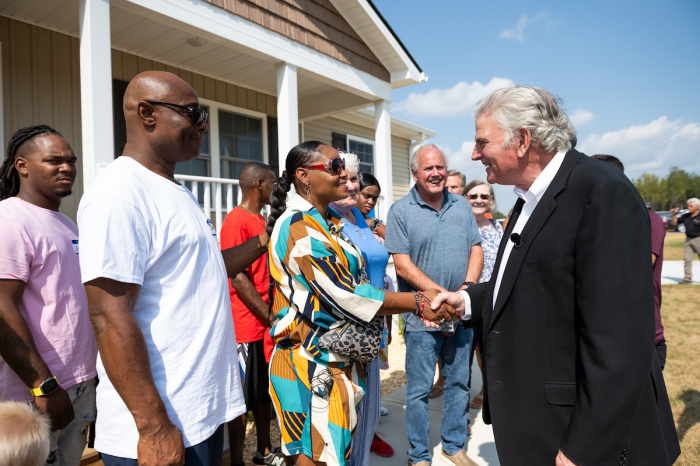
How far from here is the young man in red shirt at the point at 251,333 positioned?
342cm

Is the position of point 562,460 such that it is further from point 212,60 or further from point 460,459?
point 212,60

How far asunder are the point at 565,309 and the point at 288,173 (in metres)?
1.68

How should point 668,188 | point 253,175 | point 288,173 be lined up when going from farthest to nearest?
point 668,188, point 253,175, point 288,173

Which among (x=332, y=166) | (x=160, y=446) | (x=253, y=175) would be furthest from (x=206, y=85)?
(x=160, y=446)

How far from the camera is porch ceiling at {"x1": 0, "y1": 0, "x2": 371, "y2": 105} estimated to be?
214 inches

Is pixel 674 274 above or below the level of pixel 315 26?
below

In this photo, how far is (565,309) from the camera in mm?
1632

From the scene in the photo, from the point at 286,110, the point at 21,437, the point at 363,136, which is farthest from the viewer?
the point at 363,136

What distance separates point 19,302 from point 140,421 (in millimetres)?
1164

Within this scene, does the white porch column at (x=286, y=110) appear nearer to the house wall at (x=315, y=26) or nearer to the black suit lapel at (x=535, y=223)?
the house wall at (x=315, y=26)

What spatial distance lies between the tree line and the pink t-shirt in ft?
346

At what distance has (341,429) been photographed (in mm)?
2164

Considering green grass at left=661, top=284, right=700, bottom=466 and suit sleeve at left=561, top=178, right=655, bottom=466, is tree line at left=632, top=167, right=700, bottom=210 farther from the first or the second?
suit sleeve at left=561, top=178, right=655, bottom=466

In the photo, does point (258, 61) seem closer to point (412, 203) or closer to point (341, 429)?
point (412, 203)
